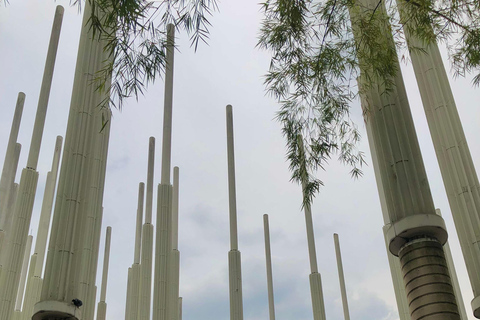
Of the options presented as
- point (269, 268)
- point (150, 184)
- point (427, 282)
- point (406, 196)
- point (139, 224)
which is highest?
point (150, 184)

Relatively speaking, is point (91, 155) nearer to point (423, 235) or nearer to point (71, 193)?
point (71, 193)

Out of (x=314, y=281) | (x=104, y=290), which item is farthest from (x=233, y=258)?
(x=104, y=290)

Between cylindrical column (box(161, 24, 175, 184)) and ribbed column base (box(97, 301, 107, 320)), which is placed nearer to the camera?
cylindrical column (box(161, 24, 175, 184))

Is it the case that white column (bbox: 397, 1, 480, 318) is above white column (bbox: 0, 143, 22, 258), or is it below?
below

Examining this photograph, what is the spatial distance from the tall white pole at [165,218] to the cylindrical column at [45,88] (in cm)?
424

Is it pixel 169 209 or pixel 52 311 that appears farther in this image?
pixel 169 209

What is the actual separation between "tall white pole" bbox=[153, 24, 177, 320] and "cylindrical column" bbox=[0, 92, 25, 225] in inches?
257

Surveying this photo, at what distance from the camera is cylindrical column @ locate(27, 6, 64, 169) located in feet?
64.3

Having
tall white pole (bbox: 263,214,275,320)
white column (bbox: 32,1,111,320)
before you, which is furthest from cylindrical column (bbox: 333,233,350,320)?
white column (bbox: 32,1,111,320)

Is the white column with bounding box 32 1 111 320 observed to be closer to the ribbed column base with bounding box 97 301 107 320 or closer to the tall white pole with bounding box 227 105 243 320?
the tall white pole with bounding box 227 105 243 320

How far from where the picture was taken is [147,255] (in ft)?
78.7

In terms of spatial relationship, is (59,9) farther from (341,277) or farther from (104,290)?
(341,277)

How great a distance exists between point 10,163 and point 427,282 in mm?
20917

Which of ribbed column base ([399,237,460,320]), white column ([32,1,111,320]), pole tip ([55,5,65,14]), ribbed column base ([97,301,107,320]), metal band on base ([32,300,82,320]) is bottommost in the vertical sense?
ribbed column base ([399,237,460,320])
